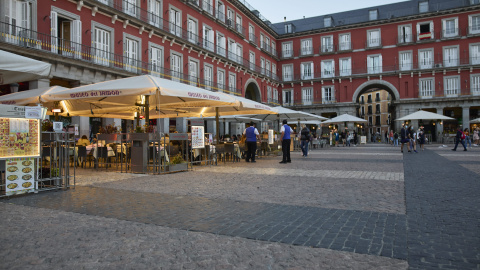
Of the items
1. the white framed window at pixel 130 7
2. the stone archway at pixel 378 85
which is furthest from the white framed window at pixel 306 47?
the white framed window at pixel 130 7

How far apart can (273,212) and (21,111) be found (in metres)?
4.95

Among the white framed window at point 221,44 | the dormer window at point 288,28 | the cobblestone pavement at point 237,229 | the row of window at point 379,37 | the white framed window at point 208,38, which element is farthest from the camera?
the dormer window at point 288,28

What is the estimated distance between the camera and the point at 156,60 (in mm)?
24453

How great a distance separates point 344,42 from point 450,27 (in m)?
11.6

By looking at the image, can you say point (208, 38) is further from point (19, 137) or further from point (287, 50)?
point (19, 137)

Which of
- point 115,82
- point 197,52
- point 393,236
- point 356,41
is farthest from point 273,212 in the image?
point 356,41

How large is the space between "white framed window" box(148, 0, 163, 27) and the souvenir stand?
61.5ft

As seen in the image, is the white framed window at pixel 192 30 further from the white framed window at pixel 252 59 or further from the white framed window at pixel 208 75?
the white framed window at pixel 252 59

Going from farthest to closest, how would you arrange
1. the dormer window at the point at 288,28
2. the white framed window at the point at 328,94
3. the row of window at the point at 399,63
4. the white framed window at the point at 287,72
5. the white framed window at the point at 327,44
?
the dormer window at the point at 288,28, the white framed window at the point at 287,72, the white framed window at the point at 328,94, the white framed window at the point at 327,44, the row of window at the point at 399,63

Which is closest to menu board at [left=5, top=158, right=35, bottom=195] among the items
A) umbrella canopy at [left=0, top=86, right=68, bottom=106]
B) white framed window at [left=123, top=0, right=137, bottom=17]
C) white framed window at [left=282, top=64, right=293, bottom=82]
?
umbrella canopy at [left=0, top=86, right=68, bottom=106]

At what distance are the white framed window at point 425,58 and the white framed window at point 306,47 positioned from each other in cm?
1288

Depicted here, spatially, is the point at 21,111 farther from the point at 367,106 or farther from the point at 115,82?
the point at 367,106

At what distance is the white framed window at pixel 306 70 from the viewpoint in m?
45.6

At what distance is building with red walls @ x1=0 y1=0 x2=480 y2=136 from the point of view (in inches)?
713
